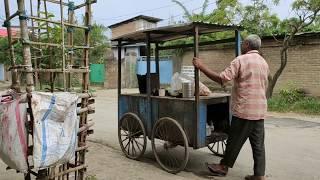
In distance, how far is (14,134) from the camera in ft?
12.8

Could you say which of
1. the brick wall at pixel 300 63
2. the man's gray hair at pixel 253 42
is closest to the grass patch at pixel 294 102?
the brick wall at pixel 300 63

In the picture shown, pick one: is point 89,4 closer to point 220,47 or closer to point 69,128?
point 69,128

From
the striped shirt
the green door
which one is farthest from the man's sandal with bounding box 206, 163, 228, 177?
the green door

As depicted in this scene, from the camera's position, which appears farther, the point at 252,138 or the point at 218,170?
the point at 218,170

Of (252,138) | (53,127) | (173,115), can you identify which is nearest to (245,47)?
(252,138)

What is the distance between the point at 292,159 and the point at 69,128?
446 centimetres

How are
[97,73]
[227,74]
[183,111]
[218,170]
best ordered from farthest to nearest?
[97,73] < [183,111] < [218,170] < [227,74]

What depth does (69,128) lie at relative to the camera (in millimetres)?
3920

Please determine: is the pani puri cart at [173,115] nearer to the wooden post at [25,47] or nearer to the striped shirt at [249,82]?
the striped shirt at [249,82]

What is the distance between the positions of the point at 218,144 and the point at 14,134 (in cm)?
441

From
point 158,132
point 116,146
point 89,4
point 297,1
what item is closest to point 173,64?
point 297,1

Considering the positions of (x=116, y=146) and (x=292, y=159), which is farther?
(x=116, y=146)

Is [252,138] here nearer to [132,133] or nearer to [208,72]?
[208,72]

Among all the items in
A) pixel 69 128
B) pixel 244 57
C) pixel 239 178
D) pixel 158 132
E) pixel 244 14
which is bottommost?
pixel 239 178
